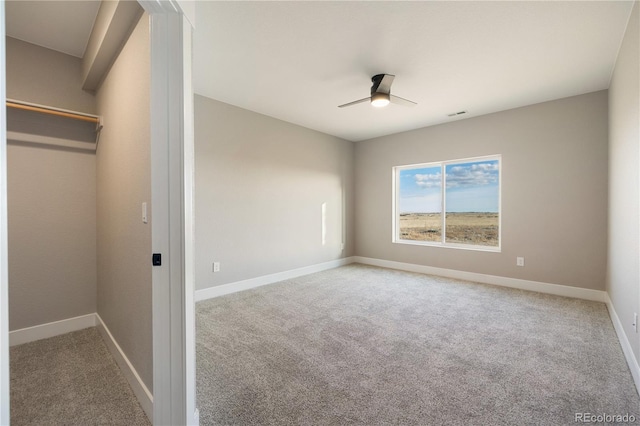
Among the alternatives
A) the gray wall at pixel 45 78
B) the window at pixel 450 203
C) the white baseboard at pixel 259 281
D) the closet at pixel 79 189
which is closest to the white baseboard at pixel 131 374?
the closet at pixel 79 189

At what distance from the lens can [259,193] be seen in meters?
4.32

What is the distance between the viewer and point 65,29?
2.37m

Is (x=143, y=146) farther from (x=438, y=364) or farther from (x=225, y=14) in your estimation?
(x=438, y=364)

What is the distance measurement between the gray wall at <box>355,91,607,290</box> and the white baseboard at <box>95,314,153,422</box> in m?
4.48

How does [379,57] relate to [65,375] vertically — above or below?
above

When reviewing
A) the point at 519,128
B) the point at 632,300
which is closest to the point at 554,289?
the point at 632,300

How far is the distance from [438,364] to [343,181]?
4133mm

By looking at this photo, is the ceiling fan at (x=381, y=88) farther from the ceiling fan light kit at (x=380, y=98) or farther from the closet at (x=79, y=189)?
the closet at (x=79, y=189)

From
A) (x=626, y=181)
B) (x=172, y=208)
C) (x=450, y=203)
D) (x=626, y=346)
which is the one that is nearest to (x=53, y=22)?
(x=172, y=208)

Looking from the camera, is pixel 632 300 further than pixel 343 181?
No

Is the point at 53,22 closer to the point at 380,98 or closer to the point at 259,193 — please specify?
the point at 259,193

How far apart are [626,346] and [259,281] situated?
3.90 meters

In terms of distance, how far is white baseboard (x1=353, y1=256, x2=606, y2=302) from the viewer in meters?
3.64

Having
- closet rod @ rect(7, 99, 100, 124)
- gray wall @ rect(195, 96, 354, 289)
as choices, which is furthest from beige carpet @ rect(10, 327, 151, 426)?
closet rod @ rect(7, 99, 100, 124)
